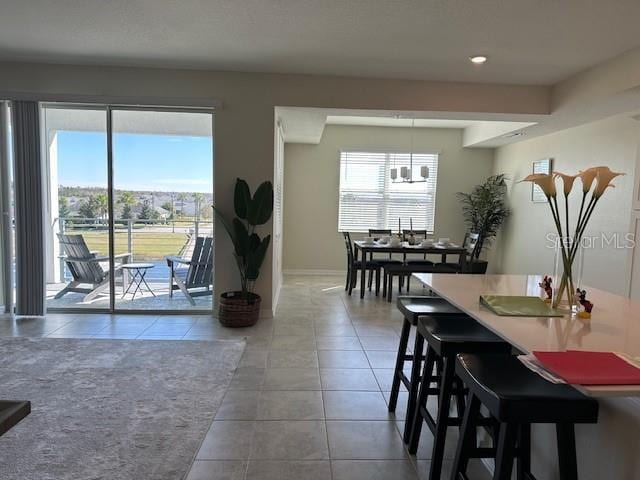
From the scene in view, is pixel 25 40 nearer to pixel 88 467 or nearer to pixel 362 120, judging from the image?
pixel 88 467

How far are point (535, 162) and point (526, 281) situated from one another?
14.3 ft

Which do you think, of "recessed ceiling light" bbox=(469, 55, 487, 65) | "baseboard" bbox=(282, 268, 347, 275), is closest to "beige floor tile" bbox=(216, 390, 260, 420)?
"recessed ceiling light" bbox=(469, 55, 487, 65)

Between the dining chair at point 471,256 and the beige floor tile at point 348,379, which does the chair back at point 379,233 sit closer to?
the dining chair at point 471,256

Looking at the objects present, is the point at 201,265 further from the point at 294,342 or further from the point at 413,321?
the point at 413,321

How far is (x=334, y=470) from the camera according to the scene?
6.77ft

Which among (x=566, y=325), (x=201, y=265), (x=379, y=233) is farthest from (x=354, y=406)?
(x=379, y=233)

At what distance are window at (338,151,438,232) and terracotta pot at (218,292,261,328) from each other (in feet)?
11.6

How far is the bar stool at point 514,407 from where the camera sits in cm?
134

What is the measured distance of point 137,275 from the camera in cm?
474

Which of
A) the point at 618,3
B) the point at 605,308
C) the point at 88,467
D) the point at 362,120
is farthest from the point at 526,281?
the point at 362,120

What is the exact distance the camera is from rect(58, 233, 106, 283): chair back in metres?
4.61

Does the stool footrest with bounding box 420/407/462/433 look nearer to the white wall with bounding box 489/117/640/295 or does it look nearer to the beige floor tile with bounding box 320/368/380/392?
the beige floor tile with bounding box 320/368/380/392

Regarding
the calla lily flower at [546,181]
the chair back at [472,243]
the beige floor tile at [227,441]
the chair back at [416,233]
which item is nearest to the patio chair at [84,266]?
the beige floor tile at [227,441]

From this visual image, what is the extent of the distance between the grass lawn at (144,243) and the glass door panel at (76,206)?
0.04ft
